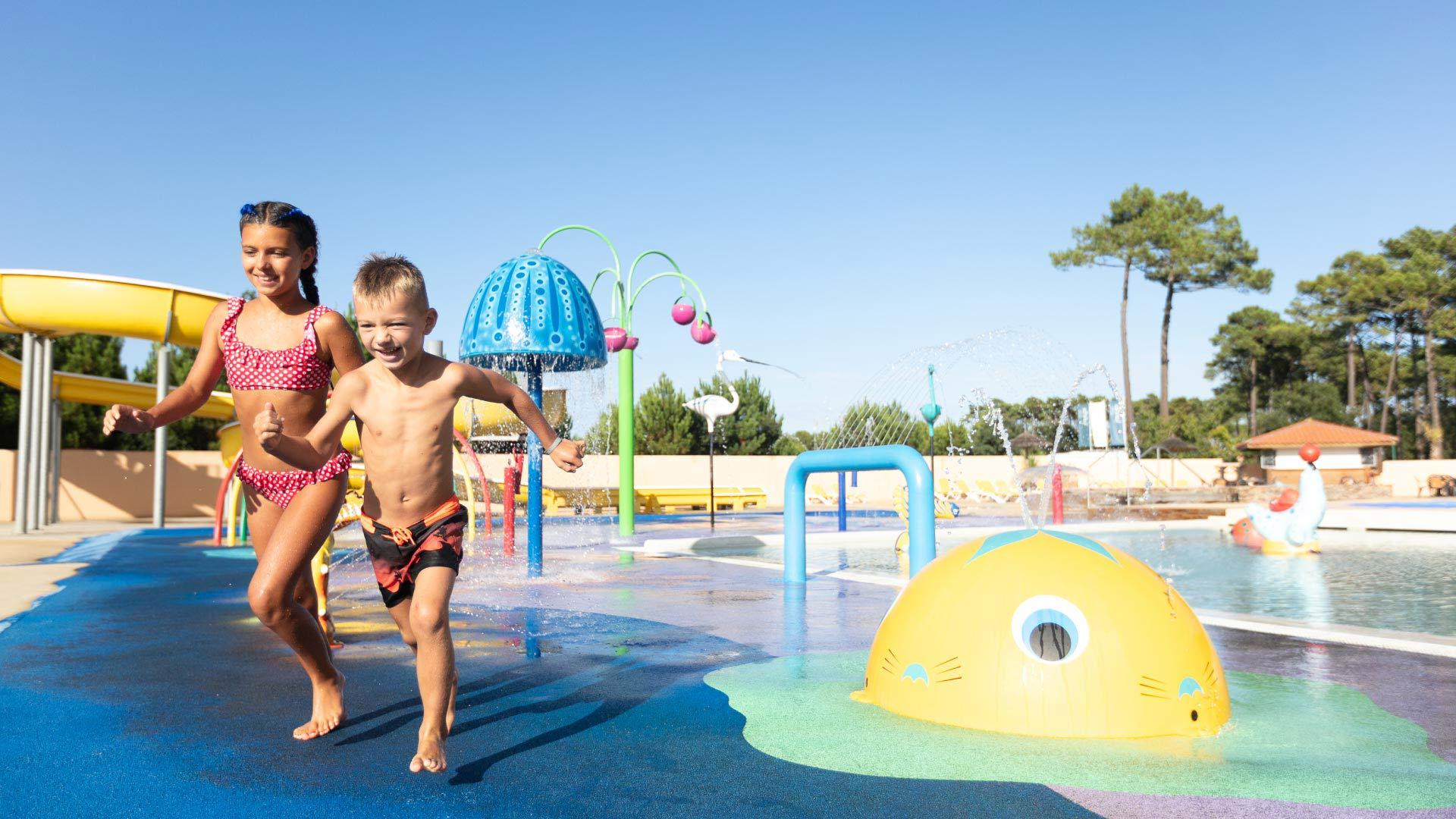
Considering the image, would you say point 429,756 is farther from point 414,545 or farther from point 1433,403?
point 1433,403

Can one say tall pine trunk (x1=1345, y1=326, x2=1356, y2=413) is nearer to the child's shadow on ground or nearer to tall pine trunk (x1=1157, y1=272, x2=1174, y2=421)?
tall pine trunk (x1=1157, y1=272, x2=1174, y2=421)

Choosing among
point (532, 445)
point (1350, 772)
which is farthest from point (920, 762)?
point (532, 445)

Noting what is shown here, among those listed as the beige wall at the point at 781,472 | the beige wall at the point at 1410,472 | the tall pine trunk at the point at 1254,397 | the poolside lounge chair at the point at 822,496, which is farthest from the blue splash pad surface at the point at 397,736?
the tall pine trunk at the point at 1254,397

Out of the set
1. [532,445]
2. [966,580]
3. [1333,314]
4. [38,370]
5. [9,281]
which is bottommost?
[966,580]

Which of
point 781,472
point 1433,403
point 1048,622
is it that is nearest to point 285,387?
point 1048,622

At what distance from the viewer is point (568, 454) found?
3.82m

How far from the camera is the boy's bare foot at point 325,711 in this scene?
378cm

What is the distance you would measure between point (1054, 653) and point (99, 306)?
58.0 ft

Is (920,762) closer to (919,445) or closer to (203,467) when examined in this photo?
(203,467)

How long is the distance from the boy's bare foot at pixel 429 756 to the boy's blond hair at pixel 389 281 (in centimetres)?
148

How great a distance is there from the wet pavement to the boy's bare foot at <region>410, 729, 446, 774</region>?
6 cm

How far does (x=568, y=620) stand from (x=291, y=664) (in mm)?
1995

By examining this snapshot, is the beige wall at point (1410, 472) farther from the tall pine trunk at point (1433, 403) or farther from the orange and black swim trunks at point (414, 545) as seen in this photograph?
the orange and black swim trunks at point (414, 545)

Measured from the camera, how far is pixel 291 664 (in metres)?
5.42
